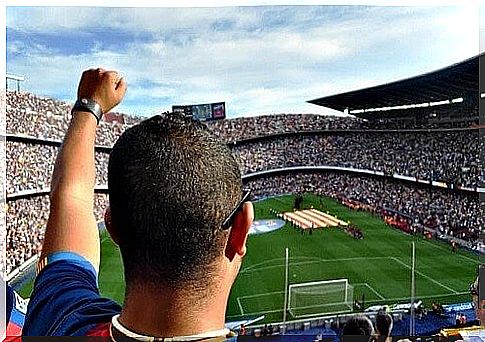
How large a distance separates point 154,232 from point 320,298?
2.19 metres

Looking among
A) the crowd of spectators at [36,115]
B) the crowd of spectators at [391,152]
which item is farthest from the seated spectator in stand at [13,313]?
the crowd of spectators at [391,152]

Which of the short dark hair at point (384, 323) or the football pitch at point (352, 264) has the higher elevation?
the football pitch at point (352, 264)

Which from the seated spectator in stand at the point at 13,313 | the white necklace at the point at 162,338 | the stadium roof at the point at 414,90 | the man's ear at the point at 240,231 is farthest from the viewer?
the stadium roof at the point at 414,90

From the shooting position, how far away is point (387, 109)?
3.22 meters

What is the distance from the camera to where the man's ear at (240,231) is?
3.53ft

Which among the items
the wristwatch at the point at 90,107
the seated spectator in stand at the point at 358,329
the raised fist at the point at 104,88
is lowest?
the seated spectator in stand at the point at 358,329

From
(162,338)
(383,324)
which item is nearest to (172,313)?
(162,338)

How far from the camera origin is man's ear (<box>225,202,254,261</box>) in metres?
1.08

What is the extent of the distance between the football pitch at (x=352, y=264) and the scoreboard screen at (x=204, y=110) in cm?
48

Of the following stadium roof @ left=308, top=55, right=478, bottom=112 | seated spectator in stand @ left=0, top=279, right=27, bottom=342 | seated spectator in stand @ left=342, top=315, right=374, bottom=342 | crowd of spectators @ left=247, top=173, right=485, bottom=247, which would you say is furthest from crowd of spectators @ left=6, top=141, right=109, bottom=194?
seated spectator in stand @ left=342, top=315, right=374, bottom=342

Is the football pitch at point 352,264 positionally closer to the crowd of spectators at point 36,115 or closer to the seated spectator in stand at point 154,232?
the crowd of spectators at point 36,115

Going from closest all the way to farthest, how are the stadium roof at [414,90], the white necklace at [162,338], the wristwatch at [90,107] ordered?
the white necklace at [162,338]
the wristwatch at [90,107]
the stadium roof at [414,90]

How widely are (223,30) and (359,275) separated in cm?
136

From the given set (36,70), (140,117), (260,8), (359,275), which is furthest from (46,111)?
(359,275)
